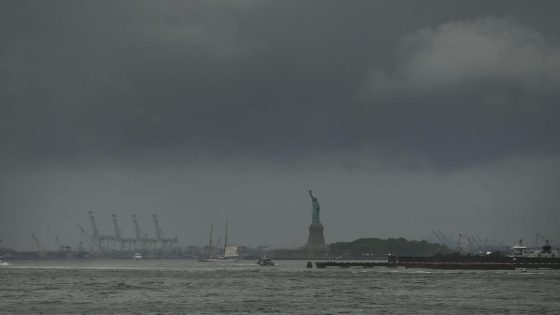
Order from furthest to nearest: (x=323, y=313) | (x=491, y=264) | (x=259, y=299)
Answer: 1. (x=491, y=264)
2. (x=259, y=299)
3. (x=323, y=313)

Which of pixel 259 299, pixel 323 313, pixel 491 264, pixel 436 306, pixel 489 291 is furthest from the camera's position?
pixel 491 264

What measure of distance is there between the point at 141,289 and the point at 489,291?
41827 mm

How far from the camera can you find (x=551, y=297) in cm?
9456

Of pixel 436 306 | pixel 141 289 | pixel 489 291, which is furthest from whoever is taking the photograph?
pixel 141 289

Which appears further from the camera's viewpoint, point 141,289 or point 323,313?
point 141,289

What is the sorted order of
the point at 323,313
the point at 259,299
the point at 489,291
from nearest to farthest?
the point at 323,313, the point at 259,299, the point at 489,291

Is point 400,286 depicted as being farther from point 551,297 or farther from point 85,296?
point 85,296

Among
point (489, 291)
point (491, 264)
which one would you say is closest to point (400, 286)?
point (489, 291)

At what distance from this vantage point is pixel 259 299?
3698 inches

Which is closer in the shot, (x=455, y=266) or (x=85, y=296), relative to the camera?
(x=85, y=296)

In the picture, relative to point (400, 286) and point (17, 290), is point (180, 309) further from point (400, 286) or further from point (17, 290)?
point (400, 286)

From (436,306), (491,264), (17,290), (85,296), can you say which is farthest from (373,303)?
(491,264)

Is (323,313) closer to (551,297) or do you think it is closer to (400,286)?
(551,297)

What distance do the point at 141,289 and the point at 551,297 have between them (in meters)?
48.9
